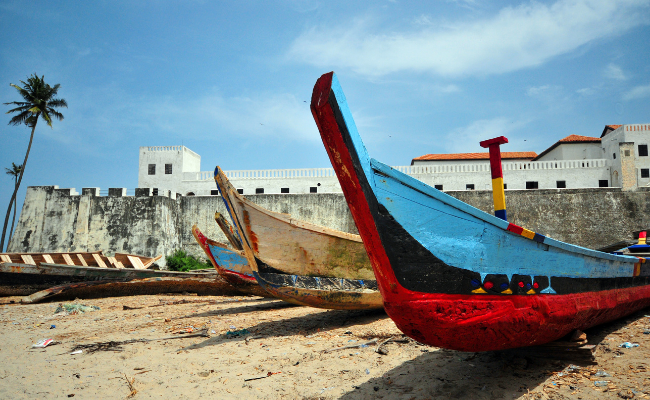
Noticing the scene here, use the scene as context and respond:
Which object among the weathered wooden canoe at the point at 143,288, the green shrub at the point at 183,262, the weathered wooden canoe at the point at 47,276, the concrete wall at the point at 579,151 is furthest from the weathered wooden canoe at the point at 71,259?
the concrete wall at the point at 579,151

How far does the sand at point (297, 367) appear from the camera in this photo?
295 centimetres

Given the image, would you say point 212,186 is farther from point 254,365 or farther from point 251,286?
point 254,365

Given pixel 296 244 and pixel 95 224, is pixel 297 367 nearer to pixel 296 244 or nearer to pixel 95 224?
pixel 296 244

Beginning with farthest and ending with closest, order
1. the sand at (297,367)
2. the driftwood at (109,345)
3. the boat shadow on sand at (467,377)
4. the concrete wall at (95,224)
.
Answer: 1. the concrete wall at (95,224)
2. the driftwood at (109,345)
3. the sand at (297,367)
4. the boat shadow on sand at (467,377)

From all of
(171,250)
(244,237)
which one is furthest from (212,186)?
(244,237)

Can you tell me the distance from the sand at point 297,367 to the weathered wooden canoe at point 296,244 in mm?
808

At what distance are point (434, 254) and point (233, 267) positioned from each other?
6.95 m

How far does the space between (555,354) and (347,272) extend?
10.4 feet

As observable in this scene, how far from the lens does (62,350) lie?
15.3ft

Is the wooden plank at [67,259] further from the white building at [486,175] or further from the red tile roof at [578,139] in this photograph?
the red tile roof at [578,139]

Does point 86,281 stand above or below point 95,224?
below

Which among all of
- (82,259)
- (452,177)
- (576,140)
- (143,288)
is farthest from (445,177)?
(82,259)

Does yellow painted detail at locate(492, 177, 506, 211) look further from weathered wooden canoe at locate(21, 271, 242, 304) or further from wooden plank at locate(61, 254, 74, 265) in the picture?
wooden plank at locate(61, 254, 74, 265)

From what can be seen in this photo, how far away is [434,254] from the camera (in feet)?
8.23
